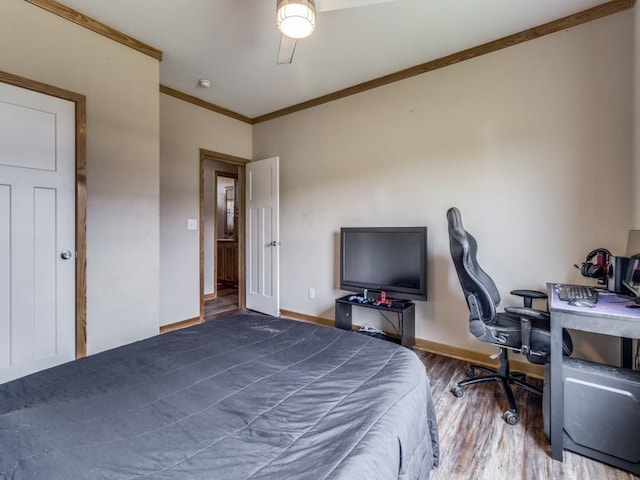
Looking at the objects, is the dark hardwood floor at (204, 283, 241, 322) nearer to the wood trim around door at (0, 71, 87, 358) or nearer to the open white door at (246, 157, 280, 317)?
the open white door at (246, 157, 280, 317)

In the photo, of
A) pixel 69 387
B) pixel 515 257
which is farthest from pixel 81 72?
pixel 515 257

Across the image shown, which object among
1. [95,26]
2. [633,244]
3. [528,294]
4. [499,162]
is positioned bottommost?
[528,294]

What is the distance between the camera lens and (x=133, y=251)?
255 centimetres

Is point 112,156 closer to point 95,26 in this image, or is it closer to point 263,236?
point 95,26

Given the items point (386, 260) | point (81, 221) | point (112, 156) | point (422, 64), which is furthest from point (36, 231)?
point (422, 64)

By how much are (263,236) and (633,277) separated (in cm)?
345

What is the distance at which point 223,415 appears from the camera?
3.00 feet

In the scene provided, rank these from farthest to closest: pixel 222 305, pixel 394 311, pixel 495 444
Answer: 1. pixel 222 305
2. pixel 394 311
3. pixel 495 444

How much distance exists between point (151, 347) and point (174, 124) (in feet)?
9.41

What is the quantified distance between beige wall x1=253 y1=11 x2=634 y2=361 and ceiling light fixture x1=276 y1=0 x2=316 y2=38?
165 cm

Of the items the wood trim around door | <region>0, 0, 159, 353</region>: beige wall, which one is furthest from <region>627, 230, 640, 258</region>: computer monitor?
the wood trim around door

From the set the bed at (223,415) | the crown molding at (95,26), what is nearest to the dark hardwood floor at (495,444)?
the bed at (223,415)

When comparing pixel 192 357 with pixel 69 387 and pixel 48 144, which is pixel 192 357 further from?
pixel 48 144

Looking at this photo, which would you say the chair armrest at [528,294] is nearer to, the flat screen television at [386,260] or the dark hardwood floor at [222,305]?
the flat screen television at [386,260]
